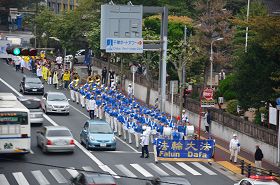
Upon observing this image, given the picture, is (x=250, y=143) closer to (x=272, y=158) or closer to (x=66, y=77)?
(x=272, y=158)

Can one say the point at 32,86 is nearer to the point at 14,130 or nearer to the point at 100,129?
the point at 100,129

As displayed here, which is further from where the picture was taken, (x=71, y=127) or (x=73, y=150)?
(x=71, y=127)

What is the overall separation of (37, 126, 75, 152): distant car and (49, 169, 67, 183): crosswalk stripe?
8.47ft

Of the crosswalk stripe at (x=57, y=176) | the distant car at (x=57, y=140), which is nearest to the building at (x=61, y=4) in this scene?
the distant car at (x=57, y=140)

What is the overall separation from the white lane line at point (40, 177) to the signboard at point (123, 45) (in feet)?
49.3

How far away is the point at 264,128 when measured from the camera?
4312cm

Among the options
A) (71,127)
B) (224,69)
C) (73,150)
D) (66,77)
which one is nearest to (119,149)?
(73,150)

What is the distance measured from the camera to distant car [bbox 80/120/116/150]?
42094mm

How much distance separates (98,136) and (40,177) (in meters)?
6.25

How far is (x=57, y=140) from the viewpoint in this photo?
1591 inches

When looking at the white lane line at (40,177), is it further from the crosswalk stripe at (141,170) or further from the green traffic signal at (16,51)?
the green traffic signal at (16,51)

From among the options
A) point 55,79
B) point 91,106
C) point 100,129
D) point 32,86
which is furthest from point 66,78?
point 100,129

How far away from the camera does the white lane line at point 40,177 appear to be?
35.5 m

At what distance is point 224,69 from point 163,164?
121 ft
